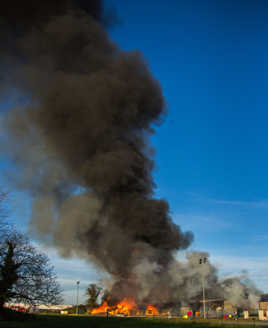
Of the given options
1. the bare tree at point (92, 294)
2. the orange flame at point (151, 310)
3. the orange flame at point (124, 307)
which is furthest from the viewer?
the bare tree at point (92, 294)

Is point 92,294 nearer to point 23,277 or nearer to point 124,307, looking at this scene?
point 124,307

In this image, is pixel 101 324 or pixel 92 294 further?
pixel 92 294

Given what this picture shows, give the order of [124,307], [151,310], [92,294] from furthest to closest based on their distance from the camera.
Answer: [92,294]
[124,307]
[151,310]

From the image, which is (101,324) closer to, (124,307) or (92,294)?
(124,307)

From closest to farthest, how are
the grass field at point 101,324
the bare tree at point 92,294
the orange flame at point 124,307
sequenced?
the grass field at point 101,324 < the orange flame at point 124,307 < the bare tree at point 92,294

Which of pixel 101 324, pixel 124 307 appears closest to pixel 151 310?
pixel 124 307

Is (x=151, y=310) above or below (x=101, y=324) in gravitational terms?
below

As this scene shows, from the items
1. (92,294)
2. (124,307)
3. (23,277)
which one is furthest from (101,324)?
(92,294)

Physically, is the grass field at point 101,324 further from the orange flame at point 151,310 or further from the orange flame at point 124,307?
the orange flame at point 124,307

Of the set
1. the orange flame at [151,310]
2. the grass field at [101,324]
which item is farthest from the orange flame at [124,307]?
the grass field at [101,324]

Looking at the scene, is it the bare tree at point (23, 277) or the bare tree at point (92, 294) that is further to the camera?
the bare tree at point (92, 294)

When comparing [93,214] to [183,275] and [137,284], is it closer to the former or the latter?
[137,284]

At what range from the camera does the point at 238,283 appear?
213 feet

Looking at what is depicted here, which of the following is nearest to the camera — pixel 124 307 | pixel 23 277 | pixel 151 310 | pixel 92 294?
pixel 23 277
